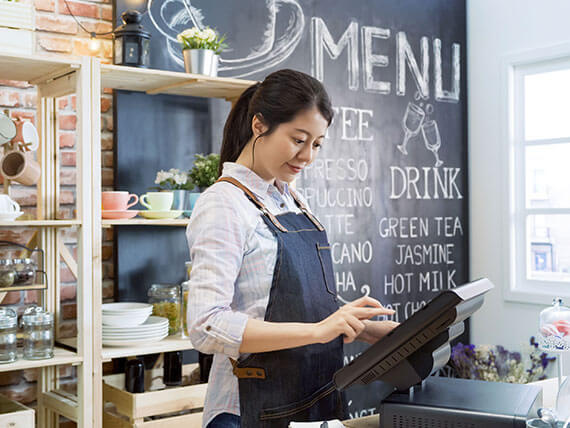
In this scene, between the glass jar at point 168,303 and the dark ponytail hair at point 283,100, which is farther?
the glass jar at point 168,303

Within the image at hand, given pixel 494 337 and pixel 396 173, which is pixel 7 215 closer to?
pixel 396 173

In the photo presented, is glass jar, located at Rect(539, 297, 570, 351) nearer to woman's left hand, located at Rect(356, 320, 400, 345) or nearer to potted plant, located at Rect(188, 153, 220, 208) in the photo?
woman's left hand, located at Rect(356, 320, 400, 345)

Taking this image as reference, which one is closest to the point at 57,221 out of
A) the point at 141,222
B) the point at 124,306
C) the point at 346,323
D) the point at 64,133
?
the point at 141,222

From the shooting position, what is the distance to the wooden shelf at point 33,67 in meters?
2.39

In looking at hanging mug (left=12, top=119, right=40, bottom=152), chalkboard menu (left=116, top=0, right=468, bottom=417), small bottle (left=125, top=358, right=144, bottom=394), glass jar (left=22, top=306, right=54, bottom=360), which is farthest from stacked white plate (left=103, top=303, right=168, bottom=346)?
hanging mug (left=12, top=119, right=40, bottom=152)

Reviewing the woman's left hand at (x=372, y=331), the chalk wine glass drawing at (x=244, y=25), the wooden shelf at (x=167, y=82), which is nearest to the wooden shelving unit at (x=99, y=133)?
the wooden shelf at (x=167, y=82)

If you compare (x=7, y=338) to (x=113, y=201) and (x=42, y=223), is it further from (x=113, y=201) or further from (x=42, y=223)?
(x=113, y=201)

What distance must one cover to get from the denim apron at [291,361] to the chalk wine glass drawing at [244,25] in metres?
1.62

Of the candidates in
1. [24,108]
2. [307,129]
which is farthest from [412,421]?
[24,108]

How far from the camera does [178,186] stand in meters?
2.86

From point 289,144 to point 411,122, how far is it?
267 centimetres

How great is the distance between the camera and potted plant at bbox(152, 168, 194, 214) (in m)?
2.83

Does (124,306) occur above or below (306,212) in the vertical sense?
below

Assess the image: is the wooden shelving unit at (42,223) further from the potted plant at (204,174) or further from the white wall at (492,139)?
the white wall at (492,139)
